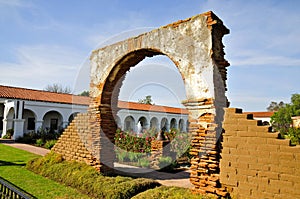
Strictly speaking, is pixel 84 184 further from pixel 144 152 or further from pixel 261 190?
pixel 144 152

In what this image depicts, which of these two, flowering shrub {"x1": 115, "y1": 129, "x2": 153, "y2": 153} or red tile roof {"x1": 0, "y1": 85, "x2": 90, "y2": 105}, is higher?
red tile roof {"x1": 0, "y1": 85, "x2": 90, "y2": 105}

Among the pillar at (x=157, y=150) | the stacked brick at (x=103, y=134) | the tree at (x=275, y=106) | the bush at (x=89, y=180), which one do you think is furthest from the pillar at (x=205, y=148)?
the tree at (x=275, y=106)

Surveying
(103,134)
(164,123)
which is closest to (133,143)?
(103,134)

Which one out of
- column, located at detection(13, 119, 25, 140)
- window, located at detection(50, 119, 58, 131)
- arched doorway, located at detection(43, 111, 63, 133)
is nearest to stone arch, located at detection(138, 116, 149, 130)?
arched doorway, located at detection(43, 111, 63, 133)

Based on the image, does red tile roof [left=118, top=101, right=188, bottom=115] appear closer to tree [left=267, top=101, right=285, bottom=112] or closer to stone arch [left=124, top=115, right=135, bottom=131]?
stone arch [left=124, top=115, right=135, bottom=131]

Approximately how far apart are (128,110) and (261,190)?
888 inches

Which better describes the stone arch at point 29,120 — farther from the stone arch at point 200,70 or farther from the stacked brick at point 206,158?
the stacked brick at point 206,158

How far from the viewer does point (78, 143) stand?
6773mm

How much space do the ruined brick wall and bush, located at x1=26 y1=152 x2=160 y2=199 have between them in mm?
2189

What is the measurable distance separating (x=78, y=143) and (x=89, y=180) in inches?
58.0

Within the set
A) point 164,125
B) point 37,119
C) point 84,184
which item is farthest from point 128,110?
point 84,184

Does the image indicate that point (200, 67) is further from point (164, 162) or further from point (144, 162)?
point (144, 162)

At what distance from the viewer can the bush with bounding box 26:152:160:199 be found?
503cm

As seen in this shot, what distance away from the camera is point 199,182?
411 centimetres
